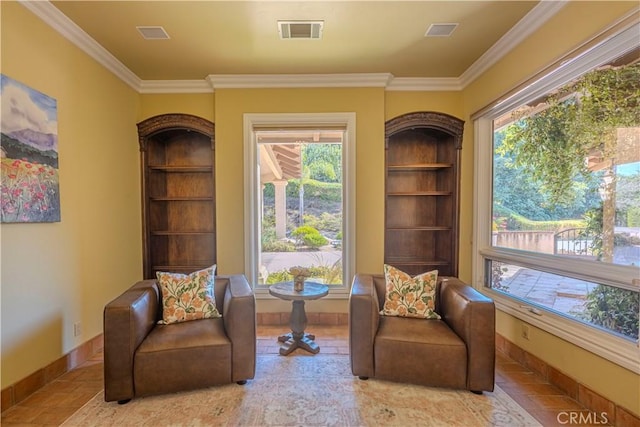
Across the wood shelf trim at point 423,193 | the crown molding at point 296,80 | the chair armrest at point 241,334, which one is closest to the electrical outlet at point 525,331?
the wood shelf trim at point 423,193

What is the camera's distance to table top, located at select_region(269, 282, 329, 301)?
2736 mm

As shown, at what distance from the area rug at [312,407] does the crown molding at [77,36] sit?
9.05 feet

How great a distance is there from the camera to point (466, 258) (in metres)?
3.50

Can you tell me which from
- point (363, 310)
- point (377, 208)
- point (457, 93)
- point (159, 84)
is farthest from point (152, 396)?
point (457, 93)

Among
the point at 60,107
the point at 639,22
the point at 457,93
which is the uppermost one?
the point at 457,93

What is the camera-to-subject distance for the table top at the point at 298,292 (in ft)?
8.98

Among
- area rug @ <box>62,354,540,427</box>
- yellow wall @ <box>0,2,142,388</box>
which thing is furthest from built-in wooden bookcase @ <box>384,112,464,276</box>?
yellow wall @ <box>0,2,142,388</box>

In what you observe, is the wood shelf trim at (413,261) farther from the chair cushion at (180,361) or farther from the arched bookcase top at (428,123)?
the chair cushion at (180,361)

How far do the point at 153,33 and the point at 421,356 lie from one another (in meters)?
3.31

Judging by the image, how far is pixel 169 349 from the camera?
2.10 metres

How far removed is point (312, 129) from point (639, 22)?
2630 millimetres

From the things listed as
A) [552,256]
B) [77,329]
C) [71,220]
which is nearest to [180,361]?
[77,329]

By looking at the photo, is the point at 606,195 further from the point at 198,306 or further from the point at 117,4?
the point at 117,4

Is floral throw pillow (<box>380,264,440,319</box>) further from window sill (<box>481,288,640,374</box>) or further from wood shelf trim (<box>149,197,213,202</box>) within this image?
wood shelf trim (<box>149,197,213,202</box>)
